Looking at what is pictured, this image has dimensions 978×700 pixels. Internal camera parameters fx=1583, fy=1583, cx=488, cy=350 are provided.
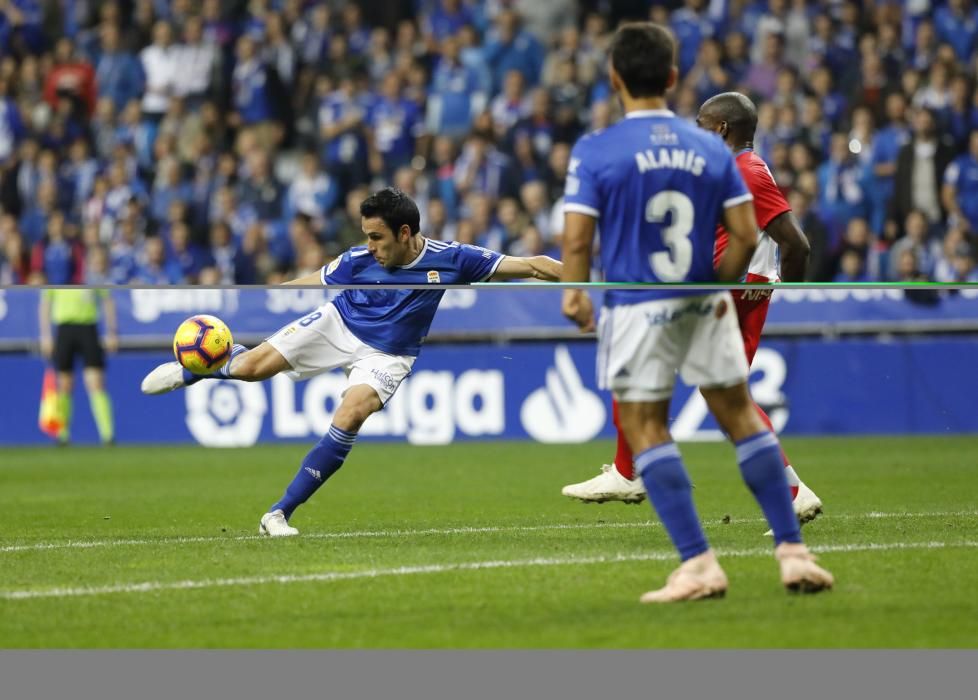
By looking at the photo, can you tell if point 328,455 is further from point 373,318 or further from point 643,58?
point 643,58

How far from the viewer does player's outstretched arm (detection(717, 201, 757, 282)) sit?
598 centimetres

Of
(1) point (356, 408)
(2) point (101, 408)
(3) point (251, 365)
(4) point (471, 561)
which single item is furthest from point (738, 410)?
(2) point (101, 408)

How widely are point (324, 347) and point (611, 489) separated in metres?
1.74

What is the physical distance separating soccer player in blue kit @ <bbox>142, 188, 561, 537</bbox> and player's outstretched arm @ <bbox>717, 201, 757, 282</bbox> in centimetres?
232

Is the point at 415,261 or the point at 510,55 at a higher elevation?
the point at 510,55

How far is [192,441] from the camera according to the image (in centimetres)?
1319

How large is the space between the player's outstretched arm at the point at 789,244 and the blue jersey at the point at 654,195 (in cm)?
163

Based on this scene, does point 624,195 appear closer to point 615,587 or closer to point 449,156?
point 615,587

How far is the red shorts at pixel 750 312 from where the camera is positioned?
771 cm

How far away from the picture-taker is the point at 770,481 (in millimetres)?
5945

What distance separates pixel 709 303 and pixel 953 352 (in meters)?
5.53

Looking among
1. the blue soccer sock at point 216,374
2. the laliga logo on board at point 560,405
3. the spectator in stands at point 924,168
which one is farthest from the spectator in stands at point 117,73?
the blue soccer sock at point 216,374

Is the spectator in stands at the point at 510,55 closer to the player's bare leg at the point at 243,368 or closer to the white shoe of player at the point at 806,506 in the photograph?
the player's bare leg at the point at 243,368

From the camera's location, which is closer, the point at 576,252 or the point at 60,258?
the point at 576,252
